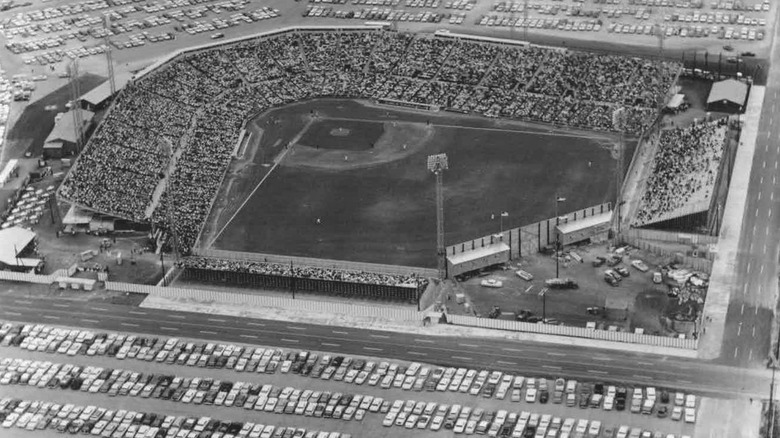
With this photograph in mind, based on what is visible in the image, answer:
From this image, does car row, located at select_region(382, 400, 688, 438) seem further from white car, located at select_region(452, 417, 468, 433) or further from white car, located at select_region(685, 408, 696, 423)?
white car, located at select_region(685, 408, 696, 423)

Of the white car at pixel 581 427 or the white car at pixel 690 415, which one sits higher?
the white car at pixel 690 415

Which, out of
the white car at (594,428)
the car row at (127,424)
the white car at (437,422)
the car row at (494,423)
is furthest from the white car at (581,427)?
the car row at (127,424)

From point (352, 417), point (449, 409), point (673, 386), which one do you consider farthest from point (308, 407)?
point (673, 386)

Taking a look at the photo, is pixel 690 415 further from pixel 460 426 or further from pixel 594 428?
pixel 460 426

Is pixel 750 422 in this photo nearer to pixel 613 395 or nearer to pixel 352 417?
pixel 613 395

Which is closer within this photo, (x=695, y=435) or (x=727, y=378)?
(x=695, y=435)

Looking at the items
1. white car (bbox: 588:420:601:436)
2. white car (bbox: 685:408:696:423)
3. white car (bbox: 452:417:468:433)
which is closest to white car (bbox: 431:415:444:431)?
white car (bbox: 452:417:468:433)

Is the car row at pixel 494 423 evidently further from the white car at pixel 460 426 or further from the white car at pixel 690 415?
the white car at pixel 690 415

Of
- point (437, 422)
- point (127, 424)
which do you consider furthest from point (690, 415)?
point (127, 424)
